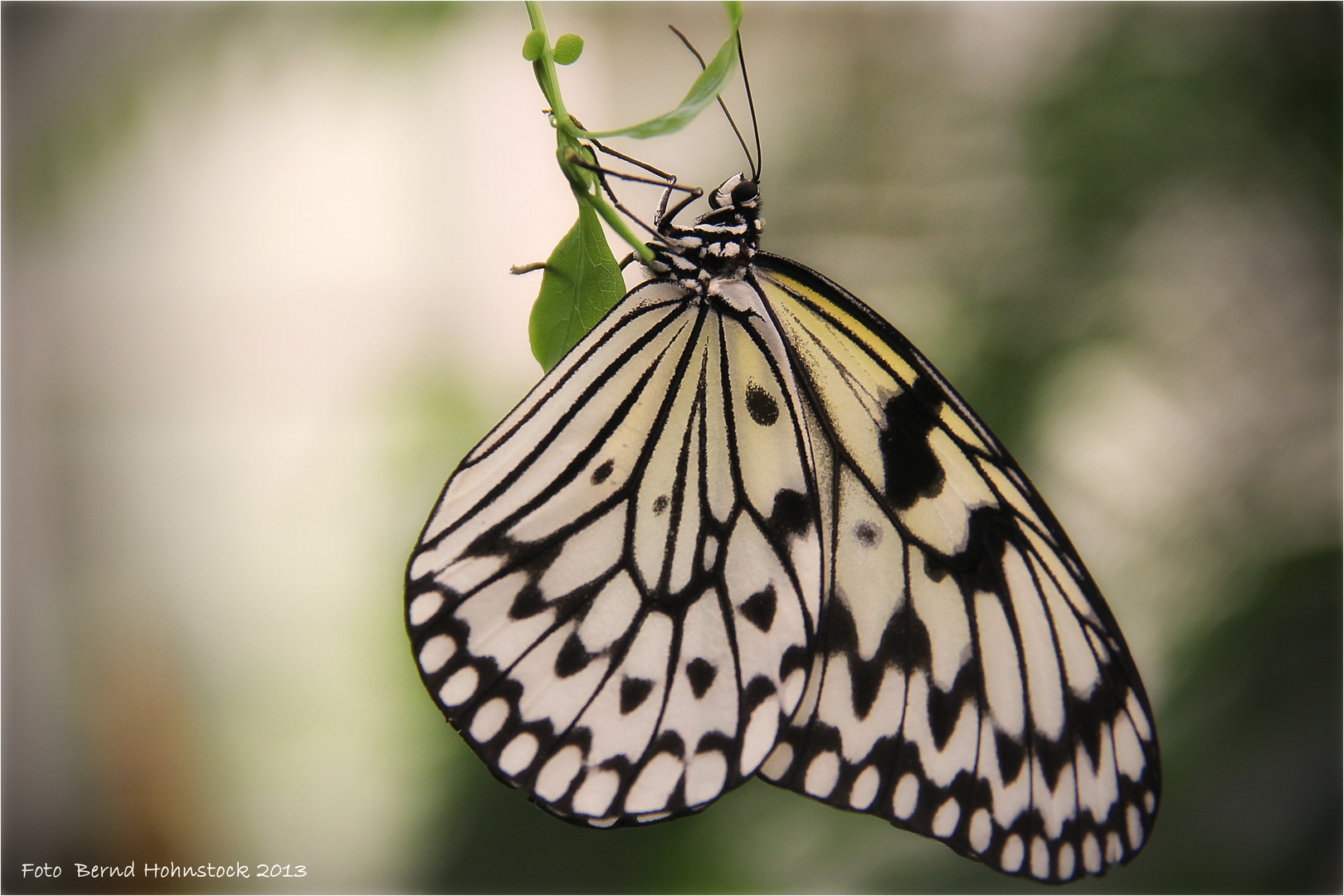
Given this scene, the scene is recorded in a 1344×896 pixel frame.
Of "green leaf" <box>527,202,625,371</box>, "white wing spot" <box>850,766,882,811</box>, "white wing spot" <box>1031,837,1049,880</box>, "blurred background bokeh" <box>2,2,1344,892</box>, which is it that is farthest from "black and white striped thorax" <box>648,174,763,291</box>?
"blurred background bokeh" <box>2,2,1344,892</box>

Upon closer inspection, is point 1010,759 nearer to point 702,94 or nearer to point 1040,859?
point 1040,859

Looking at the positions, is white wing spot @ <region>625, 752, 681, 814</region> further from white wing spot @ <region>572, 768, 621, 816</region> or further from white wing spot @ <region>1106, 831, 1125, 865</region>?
white wing spot @ <region>1106, 831, 1125, 865</region>

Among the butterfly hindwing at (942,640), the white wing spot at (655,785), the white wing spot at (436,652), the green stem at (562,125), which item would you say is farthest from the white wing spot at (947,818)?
the green stem at (562,125)

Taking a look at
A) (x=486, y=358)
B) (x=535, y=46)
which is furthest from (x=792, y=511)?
(x=486, y=358)

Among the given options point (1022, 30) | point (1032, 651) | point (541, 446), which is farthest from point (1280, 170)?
point (541, 446)

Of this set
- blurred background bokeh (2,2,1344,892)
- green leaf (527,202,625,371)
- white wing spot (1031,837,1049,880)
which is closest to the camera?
green leaf (527,202,625,371)

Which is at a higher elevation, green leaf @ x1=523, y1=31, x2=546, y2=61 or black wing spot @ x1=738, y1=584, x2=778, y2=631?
green leaf @ x1=523, y1=31, x2=546, y2=61

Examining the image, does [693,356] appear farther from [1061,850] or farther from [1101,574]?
[1101,574]
